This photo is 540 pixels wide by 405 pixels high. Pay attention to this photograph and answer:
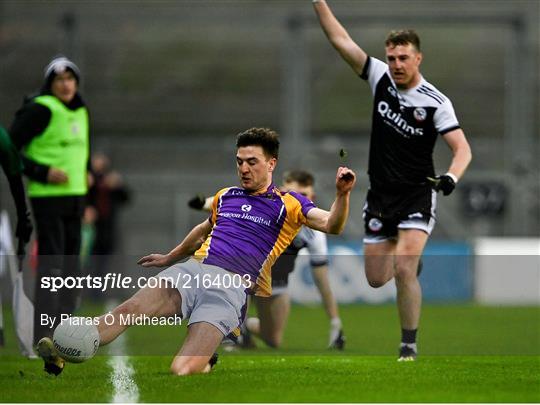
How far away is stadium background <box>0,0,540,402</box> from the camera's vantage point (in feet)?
69.9

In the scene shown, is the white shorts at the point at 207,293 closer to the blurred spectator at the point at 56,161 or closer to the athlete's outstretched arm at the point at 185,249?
the athlete's outstretched arm at the point at 185,249

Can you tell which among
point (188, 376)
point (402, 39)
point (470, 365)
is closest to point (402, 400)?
point (188, 376)

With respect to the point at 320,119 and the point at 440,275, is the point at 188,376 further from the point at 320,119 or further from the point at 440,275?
the point at 320,119

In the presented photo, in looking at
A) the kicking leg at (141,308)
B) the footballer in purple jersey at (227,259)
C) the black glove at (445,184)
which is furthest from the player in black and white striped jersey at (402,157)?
the kicking leg at (141,308)

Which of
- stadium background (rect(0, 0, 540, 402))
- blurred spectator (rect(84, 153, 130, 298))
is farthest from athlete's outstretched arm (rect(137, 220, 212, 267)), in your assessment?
blurred spectator (rect(84, 153, 130, 298))

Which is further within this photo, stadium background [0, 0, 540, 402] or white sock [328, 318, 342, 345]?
stadium background [0, 0, 540, 402]

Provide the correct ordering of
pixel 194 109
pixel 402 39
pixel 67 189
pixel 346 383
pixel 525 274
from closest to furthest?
pixel 346 383 < pixel 402 39 < pixel 67 189 < pixel 525 274 < pixel 194 109

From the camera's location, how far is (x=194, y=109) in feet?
89.4

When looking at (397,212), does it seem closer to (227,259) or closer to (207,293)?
(227,259)

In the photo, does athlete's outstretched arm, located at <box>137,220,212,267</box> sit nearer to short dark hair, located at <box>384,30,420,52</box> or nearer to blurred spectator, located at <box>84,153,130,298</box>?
short dark hair, located at <box>384,30,420,52</box>

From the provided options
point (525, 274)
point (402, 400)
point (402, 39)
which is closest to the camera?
point (402, 400)

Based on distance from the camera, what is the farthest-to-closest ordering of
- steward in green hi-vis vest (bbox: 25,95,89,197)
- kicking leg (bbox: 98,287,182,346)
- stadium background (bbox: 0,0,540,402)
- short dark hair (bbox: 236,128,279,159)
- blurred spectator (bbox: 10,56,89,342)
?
stadium background (bbox: 0,0,540,402), steward in green hi-vis vest (bbox: 25,95,89,197), blurred spectator (bbox: 10,56,89,342), short dark hair (bbox: 236,128,279,159), kicking leg (bbox: 98,287,182,346)

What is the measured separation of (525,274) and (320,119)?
919 centimetres

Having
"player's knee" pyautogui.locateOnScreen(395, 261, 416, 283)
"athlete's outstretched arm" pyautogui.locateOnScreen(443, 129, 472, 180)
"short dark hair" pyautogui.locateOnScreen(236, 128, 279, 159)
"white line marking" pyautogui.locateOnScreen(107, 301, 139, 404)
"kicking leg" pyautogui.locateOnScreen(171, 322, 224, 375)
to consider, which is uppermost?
"athlete's outstretched arm" pyautogui.locateOnScreen(443, 129, 472, 180)
